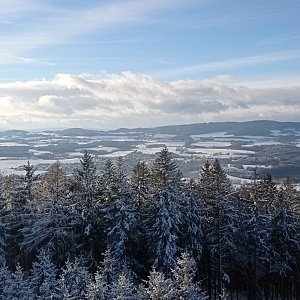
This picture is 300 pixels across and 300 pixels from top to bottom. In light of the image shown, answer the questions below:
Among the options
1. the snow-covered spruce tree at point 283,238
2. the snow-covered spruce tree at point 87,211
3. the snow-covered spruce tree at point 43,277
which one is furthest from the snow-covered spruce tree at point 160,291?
the snow-covered spruce tree at point 283,238

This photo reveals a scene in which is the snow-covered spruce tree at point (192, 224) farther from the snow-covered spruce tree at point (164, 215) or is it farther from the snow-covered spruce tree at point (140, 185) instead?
the snow-covered spruce tree at point (140, 185)

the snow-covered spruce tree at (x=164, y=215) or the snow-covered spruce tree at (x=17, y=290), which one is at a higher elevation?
the snow-covered spruce tree at (x=164, y=215)

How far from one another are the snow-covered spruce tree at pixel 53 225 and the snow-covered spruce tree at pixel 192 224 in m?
10.3

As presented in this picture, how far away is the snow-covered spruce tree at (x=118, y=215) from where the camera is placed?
3841 cm

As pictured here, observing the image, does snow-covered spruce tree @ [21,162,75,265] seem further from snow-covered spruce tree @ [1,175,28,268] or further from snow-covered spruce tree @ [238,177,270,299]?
snow-covered spruce tree @ [238,177,270,299]

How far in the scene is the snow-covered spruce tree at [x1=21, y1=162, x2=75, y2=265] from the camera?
1577 inches

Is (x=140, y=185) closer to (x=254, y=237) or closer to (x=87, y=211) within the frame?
(x=87, y=211)

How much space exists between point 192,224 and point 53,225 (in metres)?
12.7

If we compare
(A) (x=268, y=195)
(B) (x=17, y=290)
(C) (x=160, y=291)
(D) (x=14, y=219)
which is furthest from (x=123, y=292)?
(A) (x=268, y=195)

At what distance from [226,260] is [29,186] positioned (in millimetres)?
21707

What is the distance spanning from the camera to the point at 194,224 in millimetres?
40500

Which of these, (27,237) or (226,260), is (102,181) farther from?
(226,260)

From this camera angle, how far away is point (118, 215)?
126 feet

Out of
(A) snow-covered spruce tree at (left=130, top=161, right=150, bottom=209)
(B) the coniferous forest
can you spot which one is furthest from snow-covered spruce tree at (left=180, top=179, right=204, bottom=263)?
(A) snow-covered spruce tree at (left=130, top=161, right=150, bottom=209)
